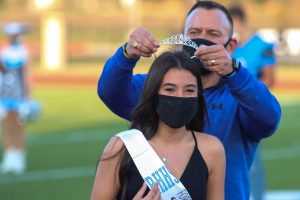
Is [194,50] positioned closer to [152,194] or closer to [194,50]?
[194,50]

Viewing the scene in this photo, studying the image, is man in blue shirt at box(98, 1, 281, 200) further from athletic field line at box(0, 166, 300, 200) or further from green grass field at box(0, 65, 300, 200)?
athletic field line at box(0, 166, 300, 200)

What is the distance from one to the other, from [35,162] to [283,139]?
5844 millimetres

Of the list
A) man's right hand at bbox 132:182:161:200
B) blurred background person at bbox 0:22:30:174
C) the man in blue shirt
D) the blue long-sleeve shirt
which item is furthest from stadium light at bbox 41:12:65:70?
man's right hand at bbox 132:182:161:200

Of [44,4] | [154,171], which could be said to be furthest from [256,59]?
[44,4]

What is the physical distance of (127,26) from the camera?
187 feet

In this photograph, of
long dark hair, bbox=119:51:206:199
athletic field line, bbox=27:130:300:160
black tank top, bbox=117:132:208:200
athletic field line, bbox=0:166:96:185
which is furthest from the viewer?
athletic field line, bbox=27:130:300:160

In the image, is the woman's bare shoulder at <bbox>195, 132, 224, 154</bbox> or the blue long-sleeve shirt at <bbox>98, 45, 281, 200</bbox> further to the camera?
the blue long-sleeve shirt at <bbox>98, 45, 281, 200</bbox>

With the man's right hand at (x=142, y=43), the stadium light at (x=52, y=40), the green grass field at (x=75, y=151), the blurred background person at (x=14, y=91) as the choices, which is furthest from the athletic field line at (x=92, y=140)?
the stadium light at (x=52, y=40)

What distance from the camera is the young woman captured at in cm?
415

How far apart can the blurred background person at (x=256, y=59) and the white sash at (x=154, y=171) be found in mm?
5601

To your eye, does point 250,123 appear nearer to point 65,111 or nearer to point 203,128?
point 203,128

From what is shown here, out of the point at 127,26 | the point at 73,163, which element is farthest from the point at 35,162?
the point at 127,26

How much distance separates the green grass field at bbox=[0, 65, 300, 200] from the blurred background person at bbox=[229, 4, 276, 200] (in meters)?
1.50

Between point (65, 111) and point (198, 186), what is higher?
point (198, 186)
